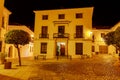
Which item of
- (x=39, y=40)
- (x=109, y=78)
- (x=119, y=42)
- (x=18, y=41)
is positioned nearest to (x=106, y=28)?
(x=39, y=40)

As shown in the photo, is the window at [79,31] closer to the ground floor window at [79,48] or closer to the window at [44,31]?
the ground floor window at [79,48]

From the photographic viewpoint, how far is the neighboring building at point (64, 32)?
26.5 metres

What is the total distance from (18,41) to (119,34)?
873cm

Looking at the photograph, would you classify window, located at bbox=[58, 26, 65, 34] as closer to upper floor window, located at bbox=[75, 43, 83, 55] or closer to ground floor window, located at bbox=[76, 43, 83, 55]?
upper floor window, located at bbox=[75, 43, 83, 55]

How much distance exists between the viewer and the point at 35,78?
9.71m

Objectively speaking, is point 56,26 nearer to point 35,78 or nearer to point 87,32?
point 87,32

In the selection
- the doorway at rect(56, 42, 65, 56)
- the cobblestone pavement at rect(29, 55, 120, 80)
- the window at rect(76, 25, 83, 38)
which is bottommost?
the cobblestone pavement at rect(29, 55, 120, 80)

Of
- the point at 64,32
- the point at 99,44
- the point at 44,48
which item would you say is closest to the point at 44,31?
the point at 44,48

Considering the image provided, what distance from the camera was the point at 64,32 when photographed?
2725 centimetres

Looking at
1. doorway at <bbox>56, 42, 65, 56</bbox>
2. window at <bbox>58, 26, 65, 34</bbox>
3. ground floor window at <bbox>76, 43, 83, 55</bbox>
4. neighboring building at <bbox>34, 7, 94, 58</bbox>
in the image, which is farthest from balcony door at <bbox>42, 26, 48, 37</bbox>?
ground floor window at <bbox>76, 43, 83, 55</bbox>

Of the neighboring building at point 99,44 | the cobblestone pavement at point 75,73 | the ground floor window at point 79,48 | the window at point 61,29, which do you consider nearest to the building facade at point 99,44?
the neighboring building at point 99,44

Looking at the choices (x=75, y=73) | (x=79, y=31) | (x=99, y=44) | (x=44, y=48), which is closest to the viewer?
(x=75, y=73)

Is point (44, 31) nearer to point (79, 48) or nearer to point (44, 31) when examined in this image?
point (44, 31)

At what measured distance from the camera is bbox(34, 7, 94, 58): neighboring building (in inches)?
1045
